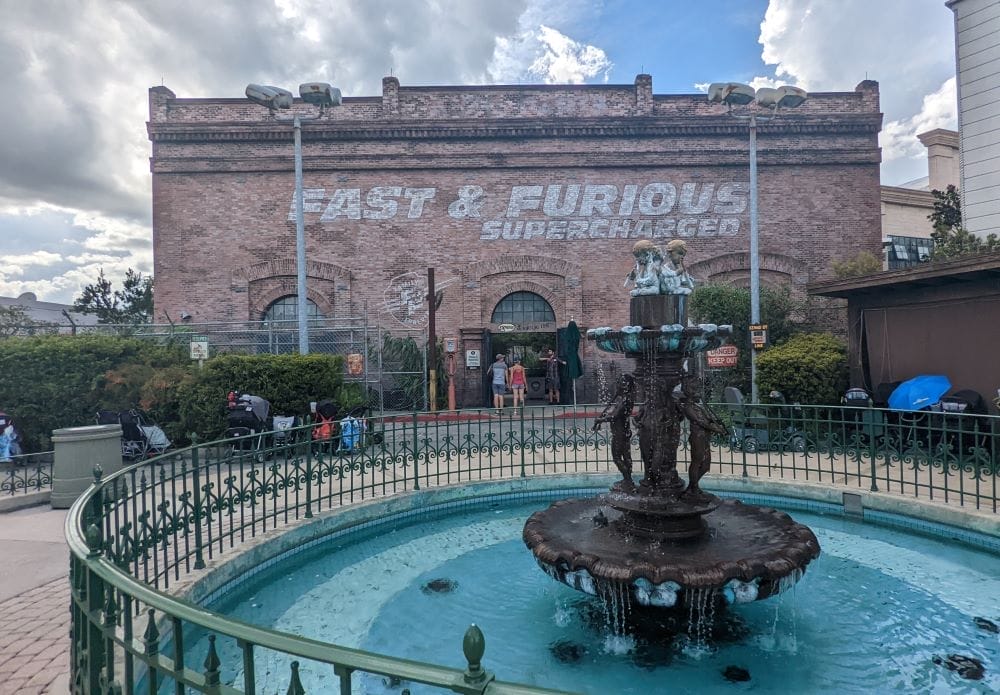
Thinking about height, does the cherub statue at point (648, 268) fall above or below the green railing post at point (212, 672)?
above

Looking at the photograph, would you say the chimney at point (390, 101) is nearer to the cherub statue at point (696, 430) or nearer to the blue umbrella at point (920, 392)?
the blue umbrella at point (920, 392)

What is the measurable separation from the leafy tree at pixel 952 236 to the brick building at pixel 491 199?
165 cm

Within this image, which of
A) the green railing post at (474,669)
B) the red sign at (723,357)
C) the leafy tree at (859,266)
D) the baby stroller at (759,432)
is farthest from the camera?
the leafy tree at (859,266)

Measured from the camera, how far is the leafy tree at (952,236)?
1353 cm

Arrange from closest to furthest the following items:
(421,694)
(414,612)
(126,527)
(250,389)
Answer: (421,694) → (126,527) → (414,612) → (250,389)

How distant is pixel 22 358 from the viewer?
1028 cm

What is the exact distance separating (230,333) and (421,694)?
15689mm

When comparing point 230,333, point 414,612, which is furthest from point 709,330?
point 230,333

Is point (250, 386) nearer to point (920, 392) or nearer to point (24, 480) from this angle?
point (24, 480)

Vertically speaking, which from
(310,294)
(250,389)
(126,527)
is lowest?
(126,527)

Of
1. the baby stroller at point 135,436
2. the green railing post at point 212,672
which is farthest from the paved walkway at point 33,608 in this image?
the baby stroller at point 135,436

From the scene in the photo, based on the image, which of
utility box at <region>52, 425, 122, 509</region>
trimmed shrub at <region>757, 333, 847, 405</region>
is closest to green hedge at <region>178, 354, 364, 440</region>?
utility box at <region>52, 425, 122, 509</region>

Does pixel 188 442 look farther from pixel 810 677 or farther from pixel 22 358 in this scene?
pixel 810 677

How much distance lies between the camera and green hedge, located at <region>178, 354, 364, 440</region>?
10062 mm
